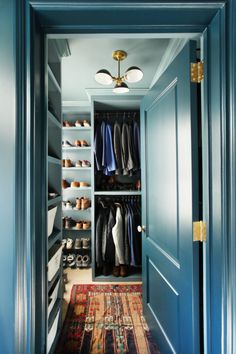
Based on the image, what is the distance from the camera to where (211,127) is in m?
0.97

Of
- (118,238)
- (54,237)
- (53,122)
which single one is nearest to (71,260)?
(118,238)

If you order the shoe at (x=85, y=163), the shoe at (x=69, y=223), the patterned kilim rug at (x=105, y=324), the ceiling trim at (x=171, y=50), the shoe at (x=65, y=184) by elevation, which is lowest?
the patterned kilim rug at (x=105, y=324)

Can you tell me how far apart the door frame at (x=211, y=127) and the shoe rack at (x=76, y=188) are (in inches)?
88.7

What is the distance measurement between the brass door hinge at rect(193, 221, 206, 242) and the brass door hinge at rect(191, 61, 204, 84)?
2.35ft

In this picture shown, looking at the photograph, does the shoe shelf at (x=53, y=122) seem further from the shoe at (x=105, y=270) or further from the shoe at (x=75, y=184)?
the shoe at (x=105, y=270)

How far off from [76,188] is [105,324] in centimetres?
182

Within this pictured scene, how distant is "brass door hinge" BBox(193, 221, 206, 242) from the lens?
3.34ft

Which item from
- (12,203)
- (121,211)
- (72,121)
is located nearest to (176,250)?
(12,203)

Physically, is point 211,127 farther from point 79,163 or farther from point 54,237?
point 79,163

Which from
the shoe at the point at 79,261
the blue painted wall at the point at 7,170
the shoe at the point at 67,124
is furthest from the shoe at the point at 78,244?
the blue painted wall at the point at 7,170

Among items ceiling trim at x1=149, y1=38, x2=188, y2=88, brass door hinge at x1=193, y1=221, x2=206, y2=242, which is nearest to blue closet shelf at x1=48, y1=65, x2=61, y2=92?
ceiling trim at x1=149, y1=38, x2=188, y2=88

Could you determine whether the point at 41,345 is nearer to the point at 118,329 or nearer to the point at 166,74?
the point at 118,329

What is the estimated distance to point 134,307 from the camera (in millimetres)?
2209

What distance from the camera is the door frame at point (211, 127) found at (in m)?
0.86
